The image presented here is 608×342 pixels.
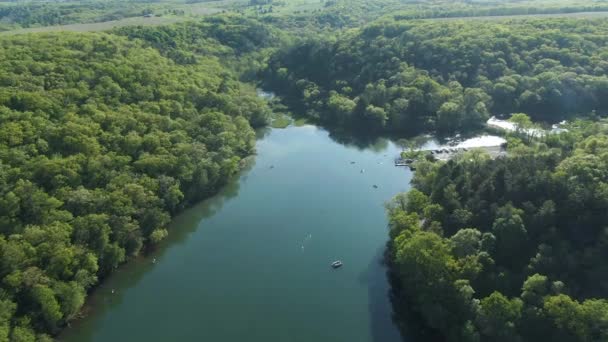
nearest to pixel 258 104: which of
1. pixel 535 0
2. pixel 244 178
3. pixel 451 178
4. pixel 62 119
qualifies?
pixel 244 178

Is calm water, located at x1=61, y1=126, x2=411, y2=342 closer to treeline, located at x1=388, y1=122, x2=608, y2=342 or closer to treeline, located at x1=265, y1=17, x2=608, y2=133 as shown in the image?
treeline, located at x1=388, y1=122, x2=608, y2=342

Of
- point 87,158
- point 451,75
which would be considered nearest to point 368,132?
point 451,75

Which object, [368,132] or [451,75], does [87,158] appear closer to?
[368,132]

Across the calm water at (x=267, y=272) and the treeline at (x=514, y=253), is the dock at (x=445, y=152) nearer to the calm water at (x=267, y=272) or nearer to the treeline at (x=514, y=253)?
the calm water at (x=267, y=272)

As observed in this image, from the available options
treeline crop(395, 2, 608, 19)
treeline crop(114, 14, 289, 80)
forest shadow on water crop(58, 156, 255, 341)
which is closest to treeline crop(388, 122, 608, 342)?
forest shadow on water crop(58, 156, 255, 341)

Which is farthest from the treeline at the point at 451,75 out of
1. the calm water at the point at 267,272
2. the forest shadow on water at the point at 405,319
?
the forest shadow on water at the point at 405,319

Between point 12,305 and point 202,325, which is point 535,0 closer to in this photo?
point 202,325

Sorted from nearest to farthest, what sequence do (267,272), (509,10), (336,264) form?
(267,272), (336,264), (509,10)
